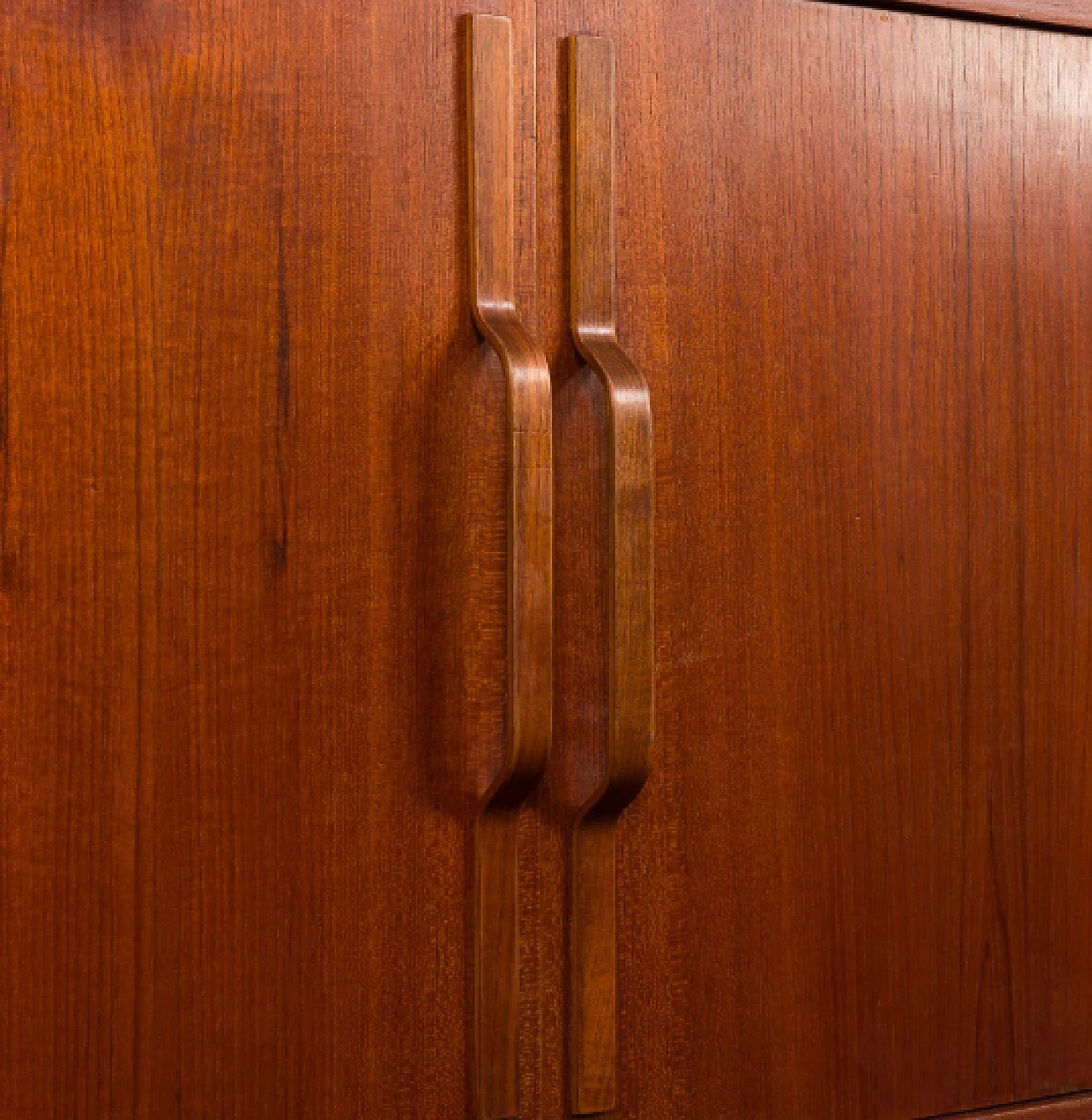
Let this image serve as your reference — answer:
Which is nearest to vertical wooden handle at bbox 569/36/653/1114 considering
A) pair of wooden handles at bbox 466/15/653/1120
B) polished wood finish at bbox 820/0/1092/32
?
pair of wooden handles at bbox 466/15/653/1120

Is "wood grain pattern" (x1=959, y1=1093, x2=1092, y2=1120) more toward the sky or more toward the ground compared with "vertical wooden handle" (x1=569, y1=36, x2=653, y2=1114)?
more toward the ground

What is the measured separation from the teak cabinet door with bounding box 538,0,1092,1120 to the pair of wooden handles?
0.05ft

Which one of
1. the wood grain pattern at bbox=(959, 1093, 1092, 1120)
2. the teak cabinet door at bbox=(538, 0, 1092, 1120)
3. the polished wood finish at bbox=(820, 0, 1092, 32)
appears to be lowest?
the wood grain pattern at bbox=(959, 1093, 1092, 1120)

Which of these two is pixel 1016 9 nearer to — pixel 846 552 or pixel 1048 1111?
pixel 846 552

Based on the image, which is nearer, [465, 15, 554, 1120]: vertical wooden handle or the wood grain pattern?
[465, 15, 554, 1120]: vertical wooden handle

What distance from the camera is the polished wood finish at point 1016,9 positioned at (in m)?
0.74

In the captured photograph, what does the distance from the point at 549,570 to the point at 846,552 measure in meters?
0.19

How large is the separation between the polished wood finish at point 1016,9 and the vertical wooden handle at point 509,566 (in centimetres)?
22

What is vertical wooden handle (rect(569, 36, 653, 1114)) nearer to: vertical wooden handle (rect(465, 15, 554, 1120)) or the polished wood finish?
vertical wooden handle (rect(465, 15, 554, 1120))

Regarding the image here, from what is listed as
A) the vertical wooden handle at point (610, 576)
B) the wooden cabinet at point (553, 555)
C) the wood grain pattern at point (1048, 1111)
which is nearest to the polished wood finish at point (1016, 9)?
the wooden cabinet at point (553, 555)

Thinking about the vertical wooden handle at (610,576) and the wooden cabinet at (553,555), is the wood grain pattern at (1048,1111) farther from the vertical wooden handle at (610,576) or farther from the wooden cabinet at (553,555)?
the vertical wooden handle at (610,576)

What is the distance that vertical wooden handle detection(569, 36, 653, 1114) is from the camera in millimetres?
649

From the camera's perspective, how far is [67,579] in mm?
581

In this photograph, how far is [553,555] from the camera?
0.66 m
